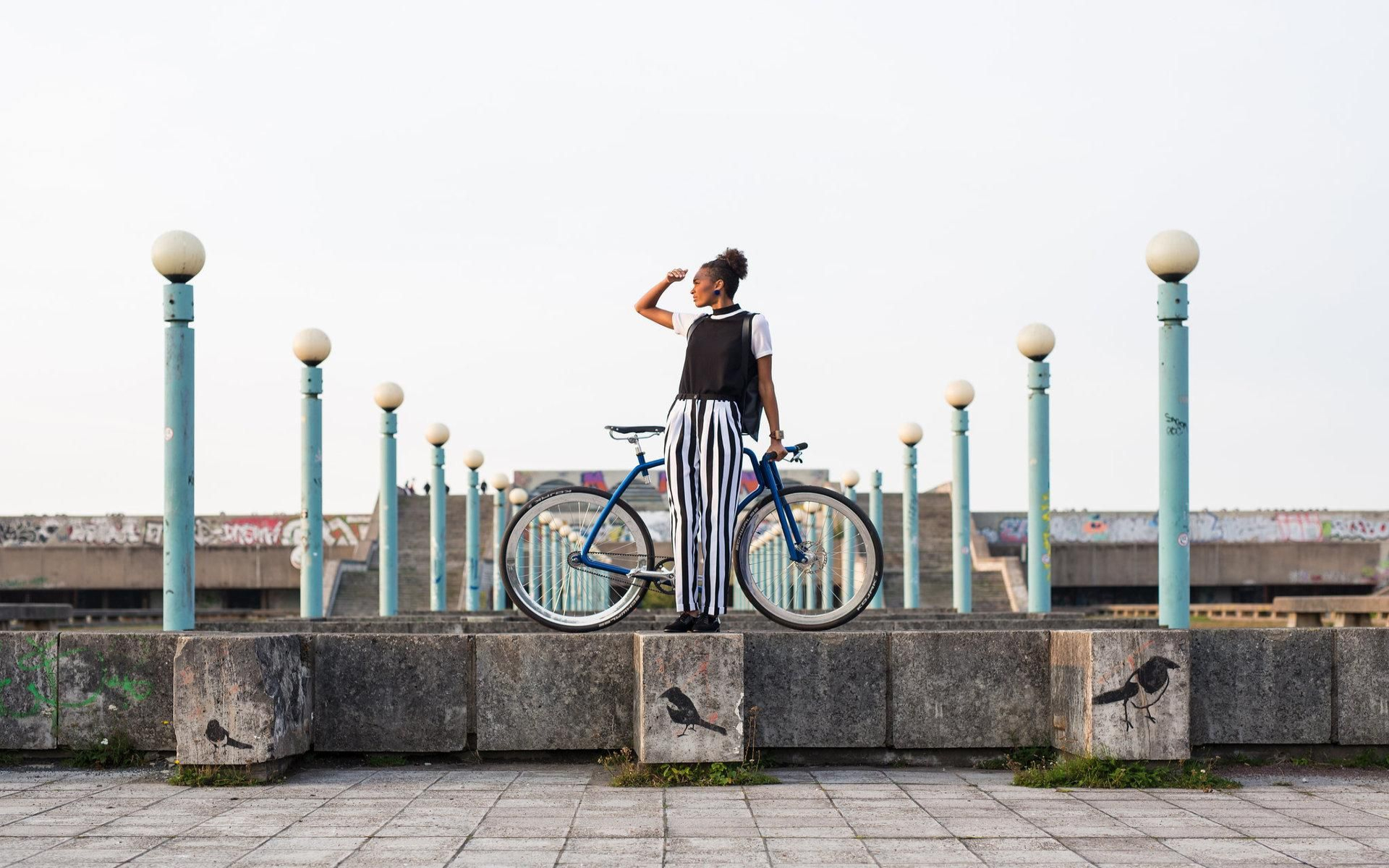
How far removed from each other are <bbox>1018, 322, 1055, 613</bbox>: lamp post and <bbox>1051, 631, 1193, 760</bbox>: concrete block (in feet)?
27.4

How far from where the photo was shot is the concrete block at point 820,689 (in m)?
7.84

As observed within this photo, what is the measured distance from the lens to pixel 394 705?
787 cm

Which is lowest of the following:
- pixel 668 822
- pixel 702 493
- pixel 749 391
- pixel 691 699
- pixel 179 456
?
pixel 668 822

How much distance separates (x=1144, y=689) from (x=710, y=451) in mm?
2264

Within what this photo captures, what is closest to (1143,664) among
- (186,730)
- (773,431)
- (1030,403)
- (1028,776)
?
(1028,776)

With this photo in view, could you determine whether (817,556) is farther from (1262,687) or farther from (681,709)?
(1262,687)

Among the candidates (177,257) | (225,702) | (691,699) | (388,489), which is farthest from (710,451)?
(388,489)

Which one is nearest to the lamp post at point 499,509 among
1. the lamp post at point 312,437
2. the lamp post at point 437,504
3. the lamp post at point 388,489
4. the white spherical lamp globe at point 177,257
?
the lamp post at point 437,504

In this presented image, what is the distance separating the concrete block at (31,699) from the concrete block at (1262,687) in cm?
550

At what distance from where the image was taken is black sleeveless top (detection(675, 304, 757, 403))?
771cm

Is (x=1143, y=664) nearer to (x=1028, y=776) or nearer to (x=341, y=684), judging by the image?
(x=1028, y=776)

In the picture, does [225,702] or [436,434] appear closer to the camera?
[225,702]

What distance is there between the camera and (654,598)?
4219 centimetres

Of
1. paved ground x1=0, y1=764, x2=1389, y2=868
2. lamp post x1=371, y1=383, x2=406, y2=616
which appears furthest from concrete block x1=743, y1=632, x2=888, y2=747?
lamp post x1=371, y1=383, x2=406, y2=616
